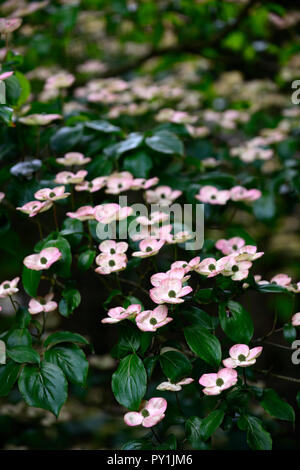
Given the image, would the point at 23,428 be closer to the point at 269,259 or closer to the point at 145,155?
the point at 145,155

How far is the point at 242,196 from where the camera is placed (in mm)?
1018

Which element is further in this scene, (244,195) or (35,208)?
(244,195)

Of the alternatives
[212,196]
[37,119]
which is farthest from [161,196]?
[37,119]

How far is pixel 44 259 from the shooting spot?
0.79 meters

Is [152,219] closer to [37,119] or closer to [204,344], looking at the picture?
[204,344]

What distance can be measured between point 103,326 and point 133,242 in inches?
62.8

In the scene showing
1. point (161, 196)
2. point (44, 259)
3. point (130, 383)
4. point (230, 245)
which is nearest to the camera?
point (130, 383)

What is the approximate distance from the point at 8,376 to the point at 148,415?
23cm

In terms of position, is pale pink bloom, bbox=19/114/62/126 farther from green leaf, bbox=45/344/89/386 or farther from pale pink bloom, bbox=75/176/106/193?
green leaf, bbox=45/344/89/386

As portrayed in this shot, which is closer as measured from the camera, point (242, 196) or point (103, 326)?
point (242, 196)

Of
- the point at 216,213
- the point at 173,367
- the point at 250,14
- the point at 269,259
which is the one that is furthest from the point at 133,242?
the point at 269,259

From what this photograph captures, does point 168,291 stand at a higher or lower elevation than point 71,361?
higher

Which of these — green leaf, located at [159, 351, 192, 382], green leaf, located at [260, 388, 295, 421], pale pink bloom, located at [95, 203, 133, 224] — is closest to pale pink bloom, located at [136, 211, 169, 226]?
pale pink bloom, located at [95, 203, 133, 224]

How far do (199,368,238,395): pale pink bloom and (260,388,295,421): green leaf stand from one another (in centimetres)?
13
